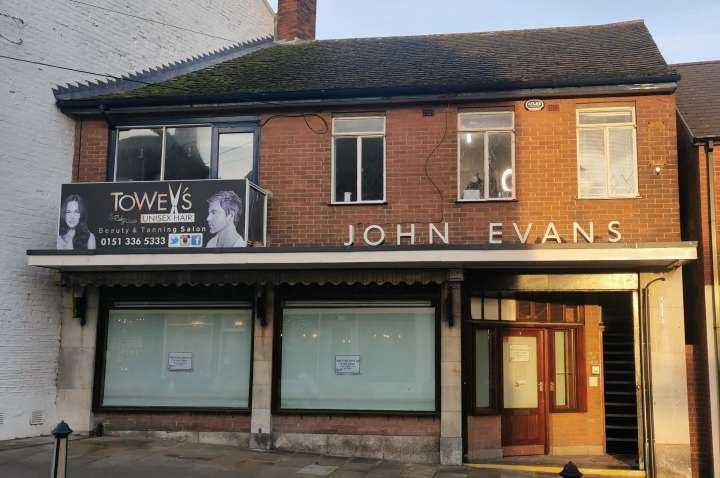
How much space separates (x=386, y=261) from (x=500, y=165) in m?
2.73

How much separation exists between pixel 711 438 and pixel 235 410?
24.4ft

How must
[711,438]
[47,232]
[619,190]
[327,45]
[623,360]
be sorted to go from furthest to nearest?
1. [327,45]
2. [623,360]
3. [47,232]
4. [619,190]
5. [711,438]

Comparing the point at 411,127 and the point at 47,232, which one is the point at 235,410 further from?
the point at 411,127

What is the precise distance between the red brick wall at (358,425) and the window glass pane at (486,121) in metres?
4.85

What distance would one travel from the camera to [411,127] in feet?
40.2

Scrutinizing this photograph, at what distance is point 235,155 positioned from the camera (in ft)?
42.1

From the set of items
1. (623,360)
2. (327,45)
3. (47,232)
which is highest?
(327,45)

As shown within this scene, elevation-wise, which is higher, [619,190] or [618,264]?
[619,190]

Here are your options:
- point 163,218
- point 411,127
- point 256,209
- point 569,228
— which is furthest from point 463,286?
point 163,218

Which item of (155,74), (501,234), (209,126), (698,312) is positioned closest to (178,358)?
(209,126)

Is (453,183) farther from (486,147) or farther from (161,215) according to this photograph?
(161,215)

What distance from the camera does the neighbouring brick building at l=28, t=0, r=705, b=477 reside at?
11.4 m

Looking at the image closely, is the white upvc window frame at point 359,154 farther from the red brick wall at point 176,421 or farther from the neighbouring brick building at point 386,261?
the red brick wall at point 176,421

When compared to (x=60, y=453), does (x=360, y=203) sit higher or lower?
higher
